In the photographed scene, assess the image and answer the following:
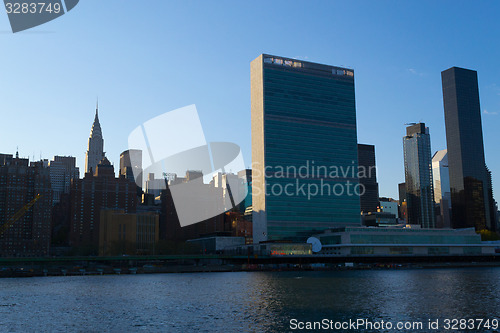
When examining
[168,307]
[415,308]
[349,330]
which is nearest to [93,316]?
[168,307]

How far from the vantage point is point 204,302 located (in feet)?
315

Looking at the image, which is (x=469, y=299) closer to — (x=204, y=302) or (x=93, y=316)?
(x=204, y=302)

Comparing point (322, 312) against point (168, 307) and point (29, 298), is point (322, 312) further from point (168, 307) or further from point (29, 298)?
point (29, 298)

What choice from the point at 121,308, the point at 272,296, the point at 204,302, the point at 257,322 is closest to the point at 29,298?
the point at 121,308

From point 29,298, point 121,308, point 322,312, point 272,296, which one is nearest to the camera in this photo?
point 322,312

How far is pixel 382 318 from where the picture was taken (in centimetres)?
7262

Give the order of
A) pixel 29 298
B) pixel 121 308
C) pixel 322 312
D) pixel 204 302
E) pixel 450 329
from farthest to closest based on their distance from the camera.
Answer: pixel 29 298, pixel 204 302, pixel 121 308, pixel 322 312, pixel 450 329

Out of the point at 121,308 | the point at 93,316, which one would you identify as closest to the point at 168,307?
the point at 121,308

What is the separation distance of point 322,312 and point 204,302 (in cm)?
2734

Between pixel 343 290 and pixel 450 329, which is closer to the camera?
pixel 450 329

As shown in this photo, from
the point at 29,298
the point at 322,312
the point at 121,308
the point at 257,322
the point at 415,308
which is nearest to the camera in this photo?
the point at 257,322

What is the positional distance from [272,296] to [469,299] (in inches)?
1426

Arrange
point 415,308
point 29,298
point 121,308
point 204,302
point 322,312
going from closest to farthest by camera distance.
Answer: point 322,312, point 415,308, point 121,308, point 204,302, point 29,298

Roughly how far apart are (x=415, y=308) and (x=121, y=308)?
48.9m
